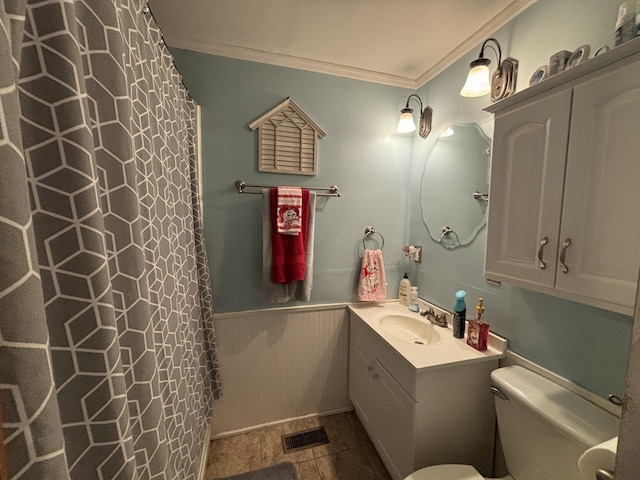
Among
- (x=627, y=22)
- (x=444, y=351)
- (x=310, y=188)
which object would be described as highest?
(x=627, y=22)

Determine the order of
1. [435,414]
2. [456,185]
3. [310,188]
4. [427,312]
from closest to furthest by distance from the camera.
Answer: [435,414], [456,185], [427,312], [310,188]

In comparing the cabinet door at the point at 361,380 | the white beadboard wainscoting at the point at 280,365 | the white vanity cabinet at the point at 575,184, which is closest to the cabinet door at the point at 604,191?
the white vanity cabinet at the point at 575,184

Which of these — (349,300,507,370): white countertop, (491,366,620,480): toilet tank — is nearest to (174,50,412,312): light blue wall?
(349,300,507,370): white countertop

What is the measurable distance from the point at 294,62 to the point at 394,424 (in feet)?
7.14

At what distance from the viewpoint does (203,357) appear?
4.67 ft

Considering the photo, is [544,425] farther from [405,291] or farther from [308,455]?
[308,455]

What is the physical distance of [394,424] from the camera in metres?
1.25

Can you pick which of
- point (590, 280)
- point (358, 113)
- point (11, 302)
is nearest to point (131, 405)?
point (11, 302)

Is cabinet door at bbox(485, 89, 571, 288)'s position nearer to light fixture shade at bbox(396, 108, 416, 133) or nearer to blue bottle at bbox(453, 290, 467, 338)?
blue bottle at bbox(453, 290, 467, 338)

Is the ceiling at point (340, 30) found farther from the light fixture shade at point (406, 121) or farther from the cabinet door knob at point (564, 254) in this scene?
the cabinet door knob at point (564, 254)

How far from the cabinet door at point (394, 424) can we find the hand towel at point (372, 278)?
1.58 ft

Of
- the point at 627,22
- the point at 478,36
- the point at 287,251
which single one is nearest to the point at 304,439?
the point at 287,251

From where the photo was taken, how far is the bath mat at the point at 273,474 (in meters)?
1.40

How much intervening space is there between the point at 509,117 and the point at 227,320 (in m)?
1.80
